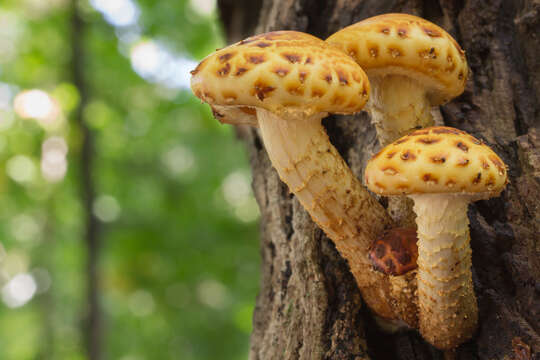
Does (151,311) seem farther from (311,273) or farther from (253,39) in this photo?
(253,39)

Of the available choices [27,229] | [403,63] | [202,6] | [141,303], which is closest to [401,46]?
[403,63]

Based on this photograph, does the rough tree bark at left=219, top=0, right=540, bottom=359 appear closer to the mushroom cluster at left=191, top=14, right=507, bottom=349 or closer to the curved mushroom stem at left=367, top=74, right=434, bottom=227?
the mushroom cluster at left=191, top=14, right=507, bottom=349

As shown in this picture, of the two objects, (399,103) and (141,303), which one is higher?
(399,103)

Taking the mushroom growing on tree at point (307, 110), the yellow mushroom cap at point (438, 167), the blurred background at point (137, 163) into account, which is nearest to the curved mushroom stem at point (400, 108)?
the mushroom growing on tree at point (307, 110)

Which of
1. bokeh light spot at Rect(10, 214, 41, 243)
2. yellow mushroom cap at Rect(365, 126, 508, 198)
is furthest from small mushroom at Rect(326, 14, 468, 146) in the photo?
bokeh light spot at Rect(10, 214, 41, 243)

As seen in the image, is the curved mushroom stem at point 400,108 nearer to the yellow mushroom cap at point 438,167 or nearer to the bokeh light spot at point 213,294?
the yellow mushroom cap at point 438,167

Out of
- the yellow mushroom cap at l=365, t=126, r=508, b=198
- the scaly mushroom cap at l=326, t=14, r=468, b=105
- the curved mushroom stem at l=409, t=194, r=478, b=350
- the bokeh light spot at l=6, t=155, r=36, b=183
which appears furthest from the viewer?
the bokeh light spot at l=6, t=155, r=36, b=183

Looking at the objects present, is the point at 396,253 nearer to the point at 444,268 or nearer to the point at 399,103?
the point at 444,268
